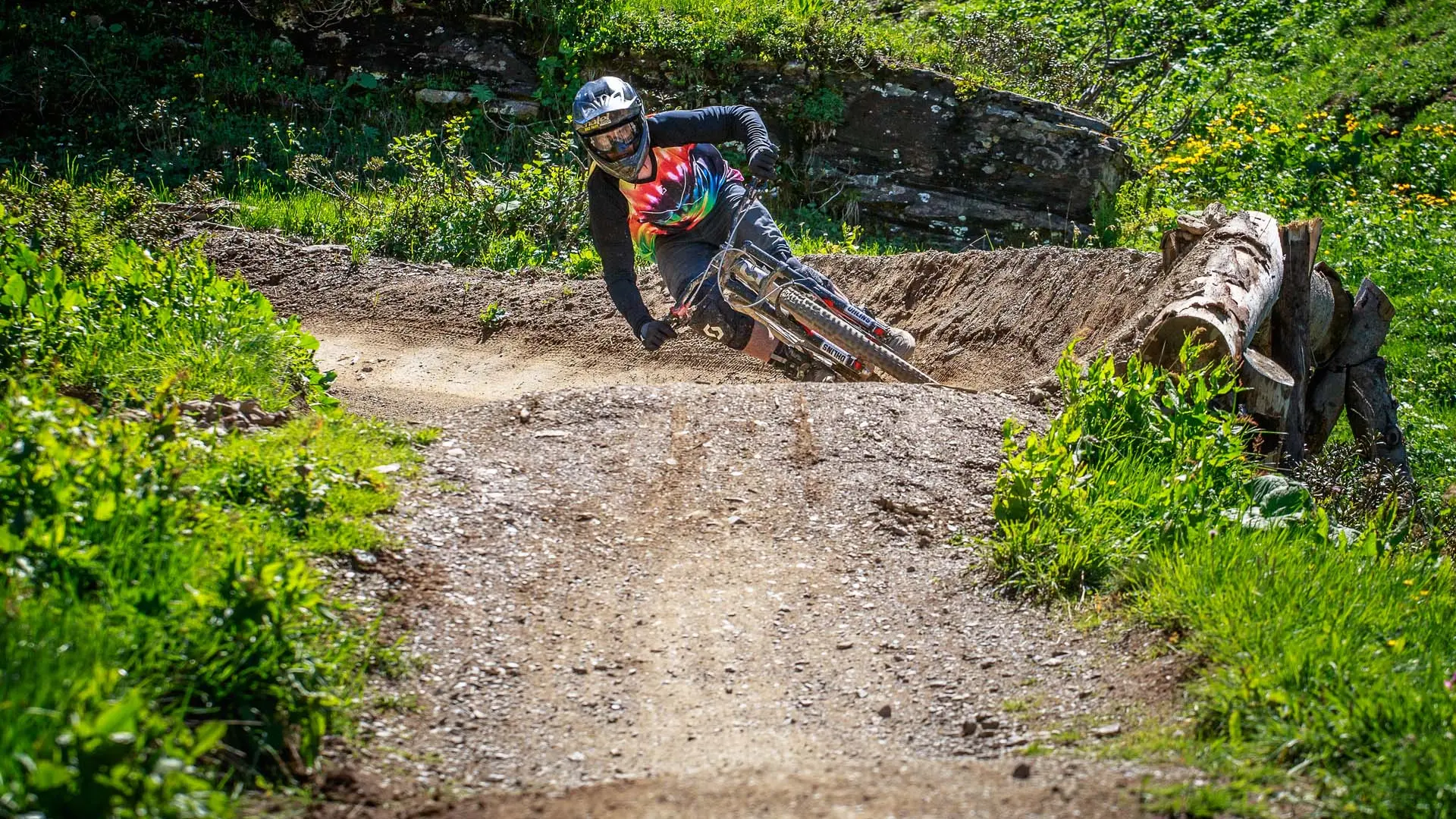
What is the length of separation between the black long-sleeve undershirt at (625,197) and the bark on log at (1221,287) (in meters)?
2.60

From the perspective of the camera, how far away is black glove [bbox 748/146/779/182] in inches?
259

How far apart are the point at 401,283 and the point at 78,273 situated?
11.7 ft

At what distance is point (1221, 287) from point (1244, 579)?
251cm

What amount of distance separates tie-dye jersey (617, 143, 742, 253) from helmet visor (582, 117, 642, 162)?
0.25 metres

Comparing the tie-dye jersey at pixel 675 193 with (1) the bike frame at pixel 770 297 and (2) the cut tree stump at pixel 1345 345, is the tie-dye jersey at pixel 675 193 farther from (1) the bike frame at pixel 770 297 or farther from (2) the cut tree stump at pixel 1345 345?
(2) the cut tree stump at pixel 1345 345

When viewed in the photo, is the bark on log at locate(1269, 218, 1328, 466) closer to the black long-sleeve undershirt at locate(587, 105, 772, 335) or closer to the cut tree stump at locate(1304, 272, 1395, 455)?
the cut tree stump at locate(1304, 272, 1395, 455)

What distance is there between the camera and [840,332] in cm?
700

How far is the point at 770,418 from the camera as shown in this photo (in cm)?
601

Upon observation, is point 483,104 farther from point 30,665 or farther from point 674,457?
point 30,665

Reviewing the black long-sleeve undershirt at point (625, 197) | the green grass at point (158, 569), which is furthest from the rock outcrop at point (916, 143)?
the green grass at point (158, 569)

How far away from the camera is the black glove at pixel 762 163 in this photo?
21.6 ft

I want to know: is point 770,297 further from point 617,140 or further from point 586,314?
point 586,314

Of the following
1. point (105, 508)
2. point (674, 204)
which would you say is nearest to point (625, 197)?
point (674, 204)

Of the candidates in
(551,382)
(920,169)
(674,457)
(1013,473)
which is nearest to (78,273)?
(551,382)
